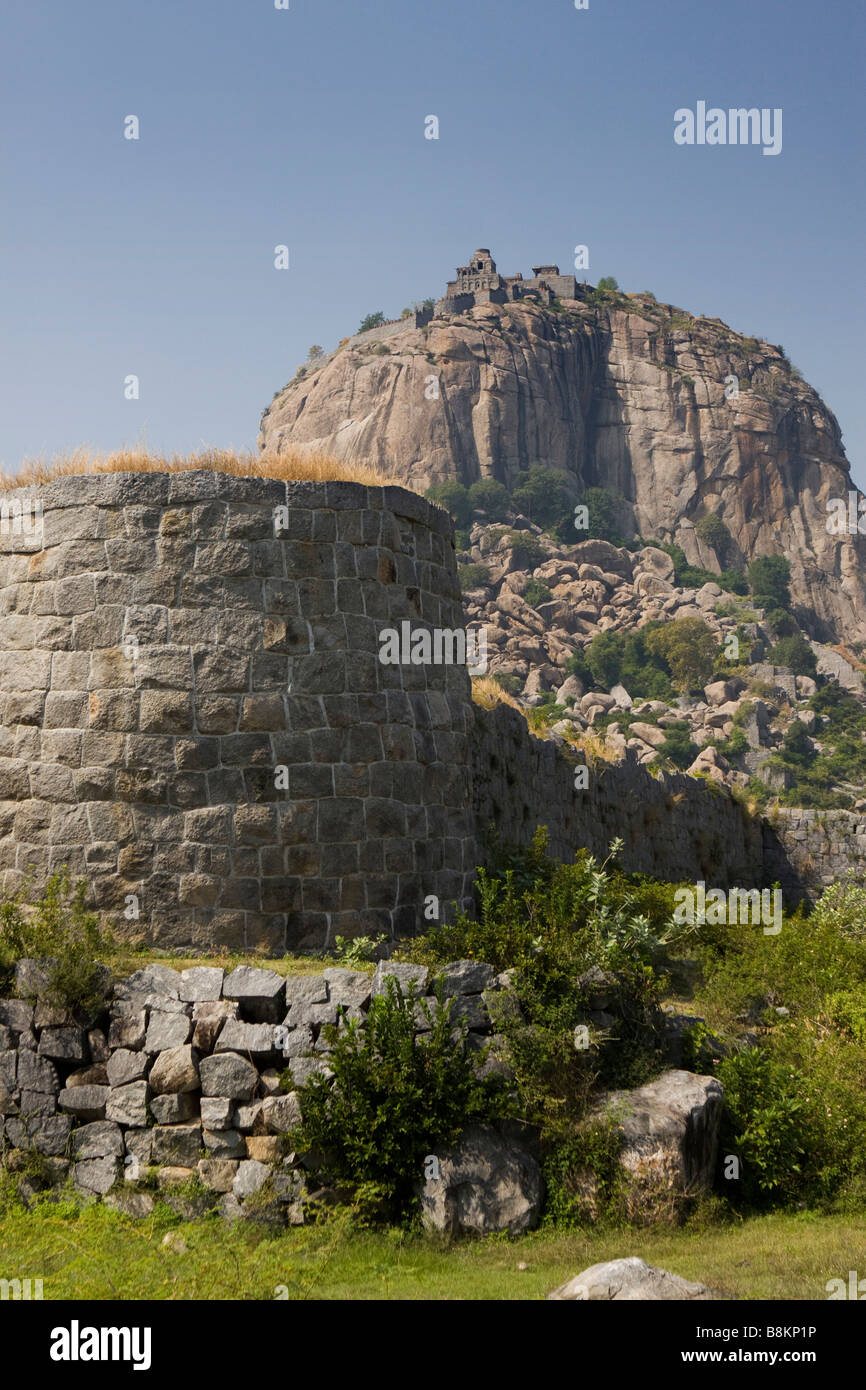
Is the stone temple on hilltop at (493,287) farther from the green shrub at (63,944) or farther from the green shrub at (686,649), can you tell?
the green shrub at (63,944)

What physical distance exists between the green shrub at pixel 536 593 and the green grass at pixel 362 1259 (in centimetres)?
10861

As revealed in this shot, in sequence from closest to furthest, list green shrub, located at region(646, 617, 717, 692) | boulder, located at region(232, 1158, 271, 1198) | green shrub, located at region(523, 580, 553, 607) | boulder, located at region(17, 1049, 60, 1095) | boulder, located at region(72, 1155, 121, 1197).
→ boulder, located at region(232, 1158, 271, 1198) < boulder, located at region(72, 1155, 121, 1197) < boulder, located at region(17, 1049, 60, 1095) < green shrub, located at region(646, 617, 717, 692) < green shrub, located at region(523, 580, 553, 607)

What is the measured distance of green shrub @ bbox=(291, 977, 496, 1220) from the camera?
7000mm

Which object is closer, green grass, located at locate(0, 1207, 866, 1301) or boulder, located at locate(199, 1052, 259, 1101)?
green grass, located at locate(0, 1207, 866, 1301)

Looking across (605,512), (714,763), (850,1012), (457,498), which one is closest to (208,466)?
(850,1012)

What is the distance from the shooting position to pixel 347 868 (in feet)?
30.9

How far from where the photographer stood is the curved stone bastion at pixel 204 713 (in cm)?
902

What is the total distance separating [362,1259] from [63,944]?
9.45ft

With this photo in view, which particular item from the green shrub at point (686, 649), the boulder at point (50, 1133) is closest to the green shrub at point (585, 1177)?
the boulder at point (50, 1133)

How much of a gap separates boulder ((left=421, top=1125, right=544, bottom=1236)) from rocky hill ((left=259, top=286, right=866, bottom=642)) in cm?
12555

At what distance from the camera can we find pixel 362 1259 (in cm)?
656

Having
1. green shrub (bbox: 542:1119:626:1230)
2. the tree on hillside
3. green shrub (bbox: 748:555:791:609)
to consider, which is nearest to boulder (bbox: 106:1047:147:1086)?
green shrub (bbox: 542:1119:626:1230)

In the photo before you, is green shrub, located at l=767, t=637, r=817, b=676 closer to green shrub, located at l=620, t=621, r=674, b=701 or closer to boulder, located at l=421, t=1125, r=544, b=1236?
green shrub, located at l=620, t=621, r=674, b=701
